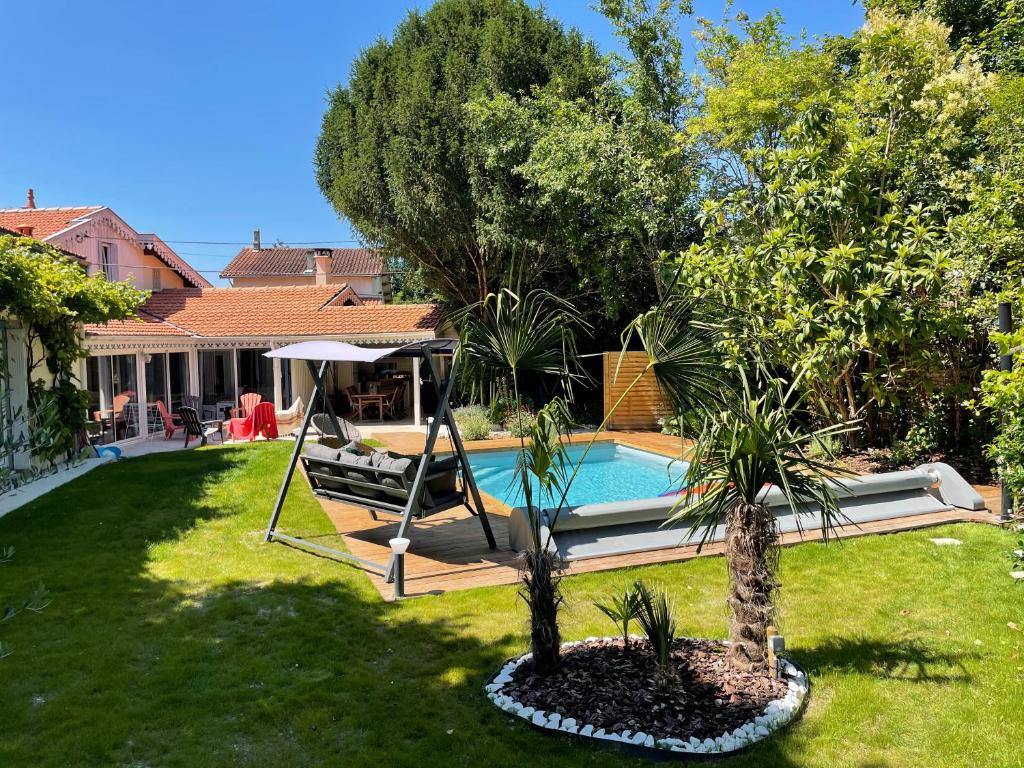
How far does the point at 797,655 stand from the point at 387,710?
9.99 feet

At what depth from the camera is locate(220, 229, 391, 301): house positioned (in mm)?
47969

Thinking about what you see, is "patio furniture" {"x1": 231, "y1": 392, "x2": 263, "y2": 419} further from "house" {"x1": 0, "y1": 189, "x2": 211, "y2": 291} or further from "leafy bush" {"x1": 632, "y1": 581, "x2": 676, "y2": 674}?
"leafy bush" {"x1": 632, "y1": 581, "x2": 676, "y2": 674}

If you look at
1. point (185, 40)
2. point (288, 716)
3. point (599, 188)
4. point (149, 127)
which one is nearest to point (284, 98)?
point (149, 127)

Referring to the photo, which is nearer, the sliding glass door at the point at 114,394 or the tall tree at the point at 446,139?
the sliding glass door at the point at 114,394

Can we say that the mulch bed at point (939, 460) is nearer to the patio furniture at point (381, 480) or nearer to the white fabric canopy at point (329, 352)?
the patio furniture at point (381, 480)

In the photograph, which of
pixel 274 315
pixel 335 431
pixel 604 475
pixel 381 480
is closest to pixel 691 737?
pixel 381 480

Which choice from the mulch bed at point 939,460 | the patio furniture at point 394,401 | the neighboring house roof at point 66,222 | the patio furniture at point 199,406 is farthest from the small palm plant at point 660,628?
the neighboring house roof at point 66,222

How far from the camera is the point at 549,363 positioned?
4.92 metres

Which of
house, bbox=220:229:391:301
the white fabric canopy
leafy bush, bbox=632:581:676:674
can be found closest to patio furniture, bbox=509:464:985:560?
leafy bush, bbox=632:581:676:674

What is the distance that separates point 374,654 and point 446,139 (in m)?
17.1

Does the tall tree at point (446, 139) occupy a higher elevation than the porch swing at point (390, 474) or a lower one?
higher

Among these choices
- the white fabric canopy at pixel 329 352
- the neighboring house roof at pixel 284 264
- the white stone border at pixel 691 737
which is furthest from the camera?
the neighboring house roof at pixel 284 264

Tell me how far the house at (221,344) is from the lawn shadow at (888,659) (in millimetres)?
14255

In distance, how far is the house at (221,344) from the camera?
54.6 feet
